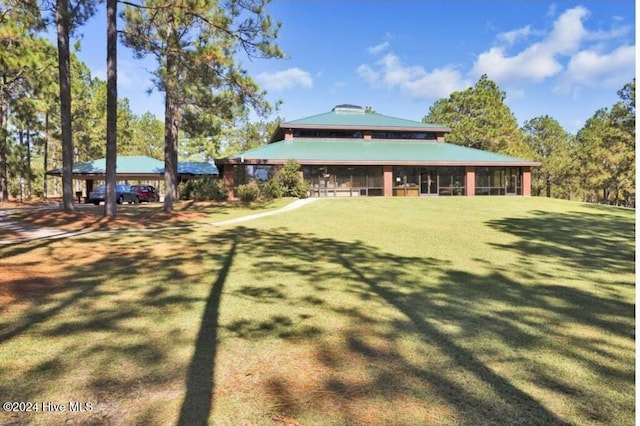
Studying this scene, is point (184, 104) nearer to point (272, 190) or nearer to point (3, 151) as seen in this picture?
point (272, 190)

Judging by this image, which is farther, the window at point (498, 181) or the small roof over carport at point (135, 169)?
the small roof over carport at point (135, 169)

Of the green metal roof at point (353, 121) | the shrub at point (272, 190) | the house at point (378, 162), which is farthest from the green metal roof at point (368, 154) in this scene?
the shrub at point (272, 190)

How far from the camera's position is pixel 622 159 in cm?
4300

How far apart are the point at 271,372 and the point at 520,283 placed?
484 cm

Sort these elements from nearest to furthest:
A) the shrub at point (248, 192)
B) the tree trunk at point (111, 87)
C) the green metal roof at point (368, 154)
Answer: the tree trunk at point (111, 87)
the shrub at point (248, 192)
the green metal roof at point (368, 154)

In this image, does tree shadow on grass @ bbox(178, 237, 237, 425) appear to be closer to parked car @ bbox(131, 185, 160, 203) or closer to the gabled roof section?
parked car @ bbox(131, 185, 160, 203)

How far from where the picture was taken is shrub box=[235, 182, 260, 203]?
2639 centimetres

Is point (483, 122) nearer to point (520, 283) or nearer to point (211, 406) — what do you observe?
point (520, 283)

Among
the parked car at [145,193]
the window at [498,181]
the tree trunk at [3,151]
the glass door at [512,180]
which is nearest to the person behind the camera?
the tree trunk at [3,151]

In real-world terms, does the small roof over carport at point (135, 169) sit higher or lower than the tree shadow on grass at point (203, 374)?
higher

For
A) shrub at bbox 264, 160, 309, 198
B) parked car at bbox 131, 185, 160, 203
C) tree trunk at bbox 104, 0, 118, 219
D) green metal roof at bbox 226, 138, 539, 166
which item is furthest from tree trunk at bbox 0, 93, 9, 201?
shrub at bbox 264, 160, 309, 198

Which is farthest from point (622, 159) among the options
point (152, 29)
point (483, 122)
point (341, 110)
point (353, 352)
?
point (353, 352)

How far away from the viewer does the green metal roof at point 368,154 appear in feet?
98.5

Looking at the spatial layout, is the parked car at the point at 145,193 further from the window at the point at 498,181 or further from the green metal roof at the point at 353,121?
the window at the point at 498,181
